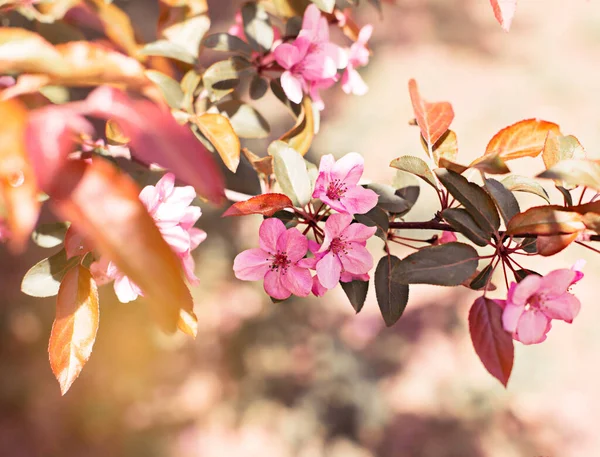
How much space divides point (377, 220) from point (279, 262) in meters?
0.12

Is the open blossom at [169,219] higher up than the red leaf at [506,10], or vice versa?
the red leaf at [506,10]

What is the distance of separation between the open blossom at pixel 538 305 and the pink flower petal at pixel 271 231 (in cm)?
24

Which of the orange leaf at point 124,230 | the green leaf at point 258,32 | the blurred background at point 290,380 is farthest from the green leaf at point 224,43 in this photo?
the blurred background at point 290,380

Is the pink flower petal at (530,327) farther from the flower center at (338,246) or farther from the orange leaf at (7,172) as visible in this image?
the orange leaf at (7,172)

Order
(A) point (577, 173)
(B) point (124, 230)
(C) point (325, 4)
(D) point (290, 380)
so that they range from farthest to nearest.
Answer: (D) point (290, 380) → (C) point (325, 4) → (A) point (577, 173) → (B) point (124, 230)

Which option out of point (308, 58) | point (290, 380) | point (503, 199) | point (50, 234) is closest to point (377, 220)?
point (503, 199)

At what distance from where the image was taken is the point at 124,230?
12.3 inches

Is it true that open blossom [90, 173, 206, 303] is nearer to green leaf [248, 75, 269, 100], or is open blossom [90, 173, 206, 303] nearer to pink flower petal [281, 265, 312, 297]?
pink flower petal [281, 265, 312, 297]

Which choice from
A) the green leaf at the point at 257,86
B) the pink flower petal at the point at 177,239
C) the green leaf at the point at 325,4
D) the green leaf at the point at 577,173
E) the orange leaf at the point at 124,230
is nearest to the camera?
the orange leaf at the point at 124,230

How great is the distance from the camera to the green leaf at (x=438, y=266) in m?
0.49

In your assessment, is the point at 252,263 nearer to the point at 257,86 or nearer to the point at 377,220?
the point at 377,220

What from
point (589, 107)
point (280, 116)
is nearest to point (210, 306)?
point (280, 116)

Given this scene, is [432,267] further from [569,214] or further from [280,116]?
[280,116]

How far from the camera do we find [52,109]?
1.09 feet
